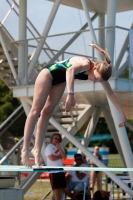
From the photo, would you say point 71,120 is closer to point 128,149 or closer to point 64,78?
point 128,149

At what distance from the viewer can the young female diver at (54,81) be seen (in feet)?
26.5

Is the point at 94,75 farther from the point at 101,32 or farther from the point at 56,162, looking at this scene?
the point at 101,32

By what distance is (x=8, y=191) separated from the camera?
11.1m

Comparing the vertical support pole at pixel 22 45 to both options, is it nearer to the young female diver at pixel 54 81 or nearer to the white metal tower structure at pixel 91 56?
the white metal tower structure at pixel 91 56

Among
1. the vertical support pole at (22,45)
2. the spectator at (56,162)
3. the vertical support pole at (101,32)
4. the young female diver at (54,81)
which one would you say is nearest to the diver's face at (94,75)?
the young female diver at (54,81)

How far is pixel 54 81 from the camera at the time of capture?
838 centimetres

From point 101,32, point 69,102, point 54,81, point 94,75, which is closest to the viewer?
point 69,102

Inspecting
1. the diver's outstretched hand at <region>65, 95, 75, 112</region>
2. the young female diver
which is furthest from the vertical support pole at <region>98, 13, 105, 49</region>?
the diver's outstretched hand at <region>65, 95, 75, 112</region>

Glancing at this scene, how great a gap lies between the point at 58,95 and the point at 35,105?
38cm

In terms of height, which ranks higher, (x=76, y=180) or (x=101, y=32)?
(x=101, y=32)

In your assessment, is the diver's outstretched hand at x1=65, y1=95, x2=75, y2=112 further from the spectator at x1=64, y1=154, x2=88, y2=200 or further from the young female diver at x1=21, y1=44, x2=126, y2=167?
the spectator at x1=64, y1=154, x2=88, y2=200

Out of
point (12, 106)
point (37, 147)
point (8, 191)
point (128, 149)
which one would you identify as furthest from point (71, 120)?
point (12, 106)

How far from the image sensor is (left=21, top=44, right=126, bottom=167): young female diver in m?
8.06

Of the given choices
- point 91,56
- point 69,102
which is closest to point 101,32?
point 91,56
